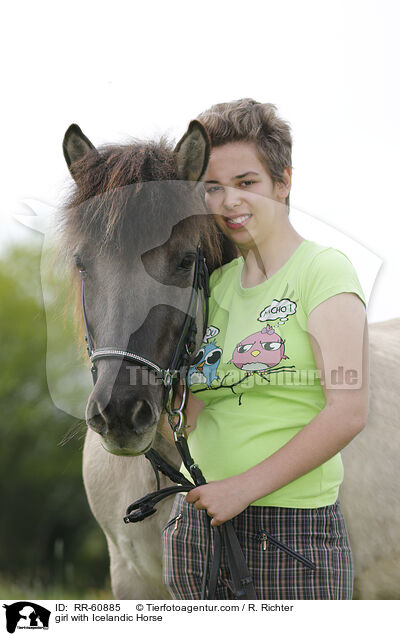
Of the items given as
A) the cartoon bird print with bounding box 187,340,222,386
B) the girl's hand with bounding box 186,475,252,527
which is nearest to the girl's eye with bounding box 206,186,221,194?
the cartoon bird print with bounding box 187,340,222,386

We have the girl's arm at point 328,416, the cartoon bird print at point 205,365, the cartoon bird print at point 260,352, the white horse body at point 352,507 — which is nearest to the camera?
the girl's arm at point 328,416

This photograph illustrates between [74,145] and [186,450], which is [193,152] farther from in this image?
[186,450]

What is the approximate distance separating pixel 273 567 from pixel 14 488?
1085 centimetres

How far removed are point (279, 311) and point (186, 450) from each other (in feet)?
1.60

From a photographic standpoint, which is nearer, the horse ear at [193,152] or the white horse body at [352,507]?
the horse ear at [193,152]

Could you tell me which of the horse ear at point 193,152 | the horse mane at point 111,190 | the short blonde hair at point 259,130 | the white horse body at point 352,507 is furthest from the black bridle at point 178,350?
the white horse body at point 352,507

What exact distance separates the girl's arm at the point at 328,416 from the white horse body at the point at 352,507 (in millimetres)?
772

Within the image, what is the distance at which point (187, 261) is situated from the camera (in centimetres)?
180

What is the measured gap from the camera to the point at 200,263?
6.14ft

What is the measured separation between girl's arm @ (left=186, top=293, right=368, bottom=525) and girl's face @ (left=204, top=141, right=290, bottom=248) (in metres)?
0.38

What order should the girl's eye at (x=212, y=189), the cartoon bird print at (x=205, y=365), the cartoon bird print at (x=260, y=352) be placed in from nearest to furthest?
the cartoon bird print at (x=260, y=352) < the cartoon bird print at (x=205, y=365) < the girl's eye at (x=212, y=189)

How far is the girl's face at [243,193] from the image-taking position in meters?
1.74

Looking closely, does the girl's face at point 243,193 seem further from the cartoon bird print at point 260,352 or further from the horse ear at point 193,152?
the cartoon bird print at point 260,352
